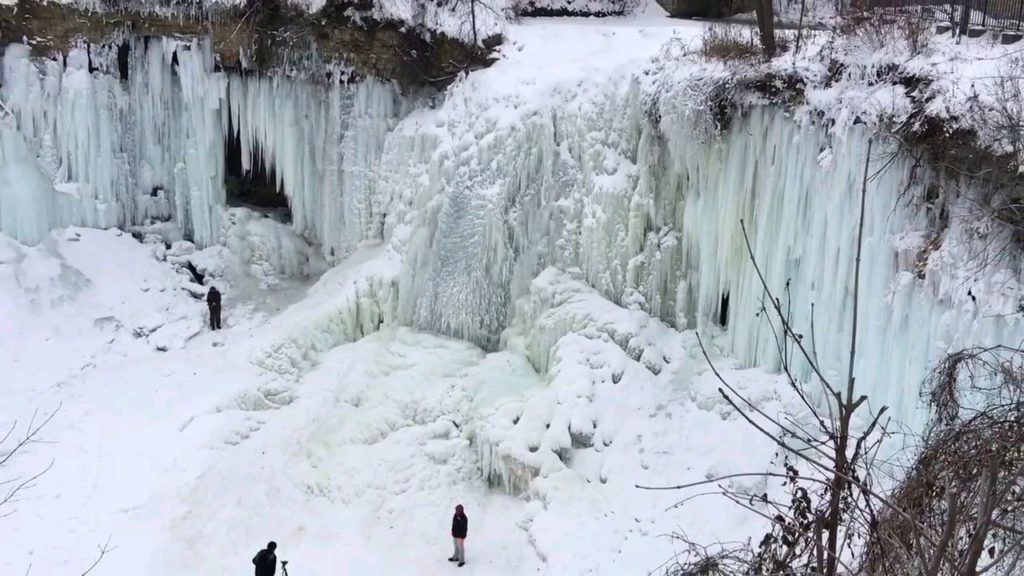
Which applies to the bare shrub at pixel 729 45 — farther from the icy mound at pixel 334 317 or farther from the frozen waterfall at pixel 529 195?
the icy mound at pixel 334 317

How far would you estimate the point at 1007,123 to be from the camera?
7.64 meters

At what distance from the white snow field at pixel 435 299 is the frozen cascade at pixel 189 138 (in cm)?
4

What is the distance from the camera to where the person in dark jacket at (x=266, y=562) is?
838 cm

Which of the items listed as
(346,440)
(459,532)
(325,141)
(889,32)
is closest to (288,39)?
(325,141)

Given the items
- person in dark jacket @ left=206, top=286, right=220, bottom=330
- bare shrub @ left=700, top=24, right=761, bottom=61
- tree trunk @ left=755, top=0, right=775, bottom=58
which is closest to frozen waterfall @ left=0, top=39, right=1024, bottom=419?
bare shrub @ left=700, top=24, right=761, bottom=61

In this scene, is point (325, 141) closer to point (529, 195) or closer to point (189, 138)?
point (189, 138)

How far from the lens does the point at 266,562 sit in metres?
8.40

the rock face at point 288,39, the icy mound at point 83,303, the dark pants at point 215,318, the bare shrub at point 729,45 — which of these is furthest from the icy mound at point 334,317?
the bare shrub at point 729,45

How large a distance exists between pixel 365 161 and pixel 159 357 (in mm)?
4411

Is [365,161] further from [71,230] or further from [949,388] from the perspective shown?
[949,388]

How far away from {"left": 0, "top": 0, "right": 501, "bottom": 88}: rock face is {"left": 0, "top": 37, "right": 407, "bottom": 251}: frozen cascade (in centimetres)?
25

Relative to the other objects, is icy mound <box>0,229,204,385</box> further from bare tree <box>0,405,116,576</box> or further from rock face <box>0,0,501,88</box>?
rock face <box>0,0,501,88</box>

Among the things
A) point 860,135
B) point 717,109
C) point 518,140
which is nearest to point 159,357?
point 518,140

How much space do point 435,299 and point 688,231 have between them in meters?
3.75
